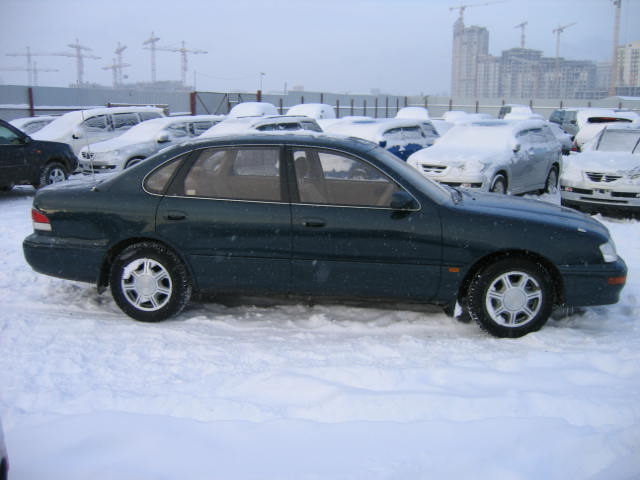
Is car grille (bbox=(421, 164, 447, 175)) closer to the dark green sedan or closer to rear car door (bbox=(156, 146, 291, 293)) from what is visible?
the dark green sedan

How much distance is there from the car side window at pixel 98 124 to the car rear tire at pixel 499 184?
31.1ft

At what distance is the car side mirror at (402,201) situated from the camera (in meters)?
4.95

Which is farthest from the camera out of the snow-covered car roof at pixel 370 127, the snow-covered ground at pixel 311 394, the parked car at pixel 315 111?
the parked car at pixel 315 111

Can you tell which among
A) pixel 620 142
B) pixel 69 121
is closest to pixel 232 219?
pixel 620 142

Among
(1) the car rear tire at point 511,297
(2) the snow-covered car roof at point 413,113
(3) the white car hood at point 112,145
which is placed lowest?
(1) the car rear tire at point 511,297

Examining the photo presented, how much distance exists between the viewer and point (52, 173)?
12.2 metres

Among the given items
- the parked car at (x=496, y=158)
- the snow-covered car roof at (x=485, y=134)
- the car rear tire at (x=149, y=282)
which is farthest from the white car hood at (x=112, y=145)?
the car rear tire at (x=149, y=282)

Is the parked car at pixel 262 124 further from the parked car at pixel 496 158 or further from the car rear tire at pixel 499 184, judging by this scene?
the car rear tire at pixel 499 184

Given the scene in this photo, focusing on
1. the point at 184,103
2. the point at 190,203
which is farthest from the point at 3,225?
the point at 184,103

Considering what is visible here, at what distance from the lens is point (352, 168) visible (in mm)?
5215

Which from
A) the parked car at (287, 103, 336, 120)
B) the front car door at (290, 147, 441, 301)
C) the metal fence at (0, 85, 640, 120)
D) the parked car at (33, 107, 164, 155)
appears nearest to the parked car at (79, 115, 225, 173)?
the parked car at (33, 107, 164, 155)

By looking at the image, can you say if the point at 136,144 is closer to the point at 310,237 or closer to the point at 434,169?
the point at 434,169

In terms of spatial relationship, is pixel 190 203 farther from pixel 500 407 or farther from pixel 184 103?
pixel 184 103

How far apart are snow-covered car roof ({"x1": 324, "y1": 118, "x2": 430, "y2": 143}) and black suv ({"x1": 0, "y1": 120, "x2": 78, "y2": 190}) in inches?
256
